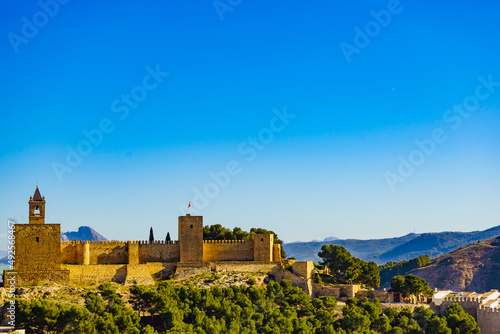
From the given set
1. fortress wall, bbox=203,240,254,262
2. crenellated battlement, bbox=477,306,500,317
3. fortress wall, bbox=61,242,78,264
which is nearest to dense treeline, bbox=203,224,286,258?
fortress wall, bbox=203,240,254,262

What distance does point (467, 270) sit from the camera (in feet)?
476

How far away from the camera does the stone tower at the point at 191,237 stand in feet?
198

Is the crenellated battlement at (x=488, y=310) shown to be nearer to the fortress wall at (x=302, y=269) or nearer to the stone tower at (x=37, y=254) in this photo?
the fortress wall at (x=302, y=269)

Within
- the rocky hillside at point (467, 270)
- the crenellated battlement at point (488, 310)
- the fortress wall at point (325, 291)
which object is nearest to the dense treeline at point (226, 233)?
the fortress wall at point (325, 291)

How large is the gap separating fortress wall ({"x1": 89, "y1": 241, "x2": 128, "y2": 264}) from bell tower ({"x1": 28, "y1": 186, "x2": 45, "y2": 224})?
5696mm

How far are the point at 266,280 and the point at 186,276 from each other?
7.50 m

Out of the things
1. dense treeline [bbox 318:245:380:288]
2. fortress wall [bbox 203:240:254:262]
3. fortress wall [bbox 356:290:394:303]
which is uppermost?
fortress wall [bbox 203:240:254:262]

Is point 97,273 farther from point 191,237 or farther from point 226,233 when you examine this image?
point 226,233

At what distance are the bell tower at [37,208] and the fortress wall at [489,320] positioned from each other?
137 feet

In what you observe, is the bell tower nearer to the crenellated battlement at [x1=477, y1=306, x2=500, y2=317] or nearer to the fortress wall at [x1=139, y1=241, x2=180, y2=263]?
the fortress wall at [x1=139, y1=241, x2=180, y2=263]

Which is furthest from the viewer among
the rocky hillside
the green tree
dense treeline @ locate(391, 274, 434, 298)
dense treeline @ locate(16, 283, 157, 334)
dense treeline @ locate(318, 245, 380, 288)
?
the rocky hillside

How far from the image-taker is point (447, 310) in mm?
61719

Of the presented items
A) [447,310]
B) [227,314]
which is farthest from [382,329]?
[227,314]

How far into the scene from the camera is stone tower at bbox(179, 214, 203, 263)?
198 feet
